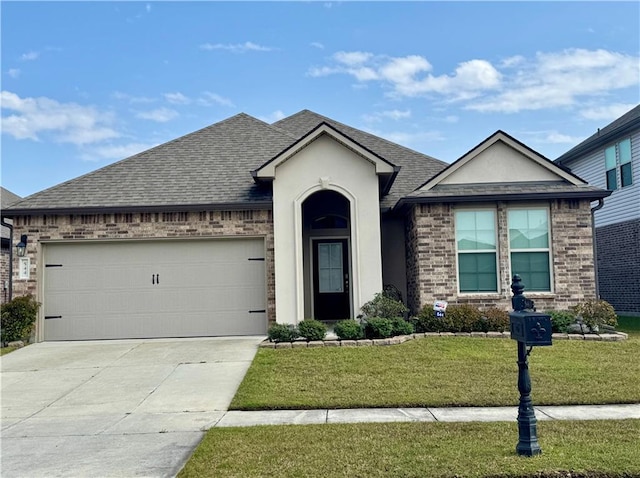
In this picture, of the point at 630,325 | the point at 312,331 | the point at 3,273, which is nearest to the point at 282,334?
the point at 312,331

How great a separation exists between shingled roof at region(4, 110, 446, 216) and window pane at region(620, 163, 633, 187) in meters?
6.70

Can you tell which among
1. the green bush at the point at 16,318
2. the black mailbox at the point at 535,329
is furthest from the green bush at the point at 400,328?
the green bush at the point at 16,318

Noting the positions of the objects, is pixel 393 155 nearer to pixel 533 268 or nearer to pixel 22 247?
pixel 533 268

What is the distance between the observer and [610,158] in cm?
1891

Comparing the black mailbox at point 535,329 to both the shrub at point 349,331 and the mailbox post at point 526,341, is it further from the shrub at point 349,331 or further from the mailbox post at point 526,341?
the shrub at point 349,331

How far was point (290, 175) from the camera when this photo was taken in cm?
1271

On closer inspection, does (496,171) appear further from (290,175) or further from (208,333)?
(208,333)

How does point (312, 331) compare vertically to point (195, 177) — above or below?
below

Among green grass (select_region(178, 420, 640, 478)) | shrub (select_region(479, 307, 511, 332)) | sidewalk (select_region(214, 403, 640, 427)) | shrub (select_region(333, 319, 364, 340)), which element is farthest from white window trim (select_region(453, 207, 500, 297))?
green grass (select_region(178, 420, 640, 478))

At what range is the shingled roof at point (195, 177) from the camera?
1280 centimetres

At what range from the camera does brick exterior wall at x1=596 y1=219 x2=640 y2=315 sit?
57.9ft

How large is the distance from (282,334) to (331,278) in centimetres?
411

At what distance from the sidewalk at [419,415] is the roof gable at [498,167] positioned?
23.2 feet

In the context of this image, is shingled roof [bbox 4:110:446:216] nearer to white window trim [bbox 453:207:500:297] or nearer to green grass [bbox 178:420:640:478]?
white window trim [bbox 453:207:500:297]
